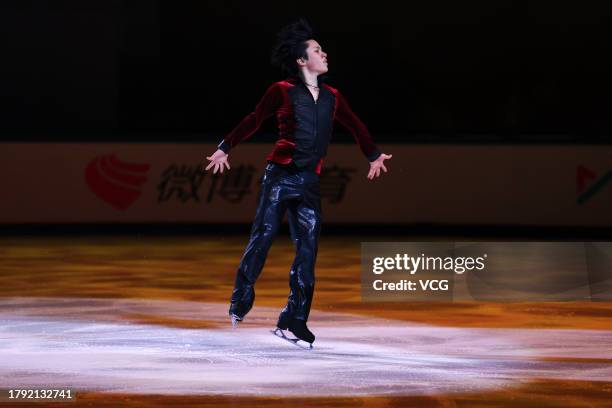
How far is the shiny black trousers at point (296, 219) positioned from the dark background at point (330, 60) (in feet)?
45.0

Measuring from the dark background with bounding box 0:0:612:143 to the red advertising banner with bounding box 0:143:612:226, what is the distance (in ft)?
12.6

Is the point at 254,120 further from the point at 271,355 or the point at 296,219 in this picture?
the point at 271,355

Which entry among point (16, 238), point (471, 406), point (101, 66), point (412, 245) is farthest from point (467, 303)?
point (101, 66)

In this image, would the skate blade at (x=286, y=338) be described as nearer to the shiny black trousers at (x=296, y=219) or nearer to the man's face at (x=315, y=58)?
the shiny black trousers at (x=296, y=219)

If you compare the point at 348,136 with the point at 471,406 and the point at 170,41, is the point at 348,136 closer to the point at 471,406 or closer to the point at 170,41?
the point at 170,41

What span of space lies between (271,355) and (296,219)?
892 millimetres

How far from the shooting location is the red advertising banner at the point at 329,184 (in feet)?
61.5

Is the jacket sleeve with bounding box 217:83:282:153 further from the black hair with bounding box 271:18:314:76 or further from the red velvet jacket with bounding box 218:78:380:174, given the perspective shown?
the black hair with bounding box 271:18:314:76

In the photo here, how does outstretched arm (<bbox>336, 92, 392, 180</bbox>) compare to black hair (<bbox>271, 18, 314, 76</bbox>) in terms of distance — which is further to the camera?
outstretched arm (<bbox>336, 92, 392, 180</bbox>)

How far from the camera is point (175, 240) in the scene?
59.0ft

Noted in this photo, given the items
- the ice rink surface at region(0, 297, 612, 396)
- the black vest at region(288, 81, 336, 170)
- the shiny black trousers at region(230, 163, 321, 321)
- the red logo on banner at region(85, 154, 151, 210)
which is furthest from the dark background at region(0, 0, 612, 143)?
the black vest at region(288, 81, 336, 170)

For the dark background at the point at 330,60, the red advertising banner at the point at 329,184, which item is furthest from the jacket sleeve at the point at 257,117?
the dark background at the point at 330,60

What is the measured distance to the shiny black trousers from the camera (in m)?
8.62

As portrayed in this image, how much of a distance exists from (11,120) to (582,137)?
946cm
